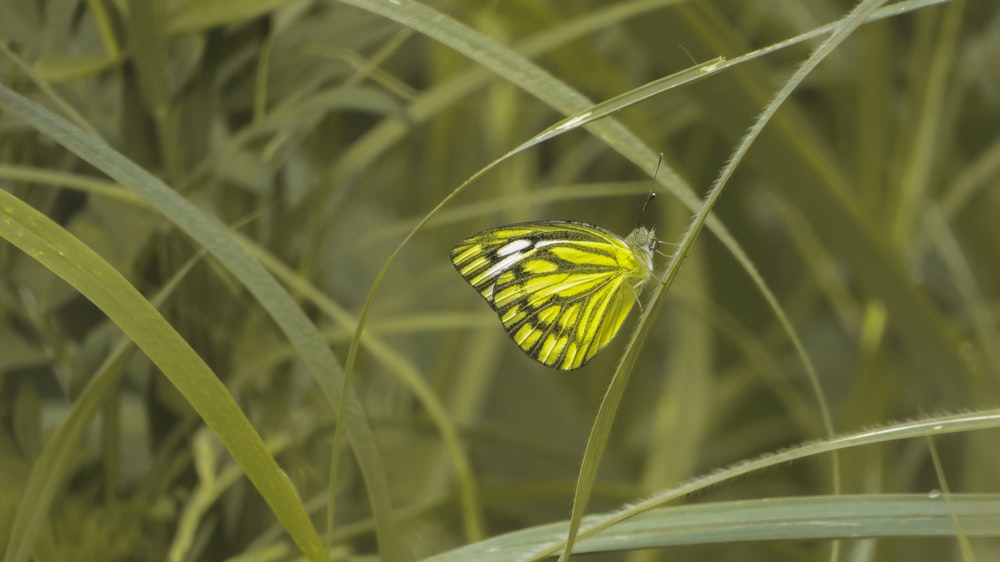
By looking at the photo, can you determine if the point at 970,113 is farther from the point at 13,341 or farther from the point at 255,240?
the point at 13,341

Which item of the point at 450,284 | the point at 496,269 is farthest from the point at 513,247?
the point at 450,284

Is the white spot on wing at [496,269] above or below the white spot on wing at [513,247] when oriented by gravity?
below

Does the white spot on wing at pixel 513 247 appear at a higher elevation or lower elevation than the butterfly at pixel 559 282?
higher

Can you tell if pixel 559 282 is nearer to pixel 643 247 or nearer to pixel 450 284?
pixel 643 247

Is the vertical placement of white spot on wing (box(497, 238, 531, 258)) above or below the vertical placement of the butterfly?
above
